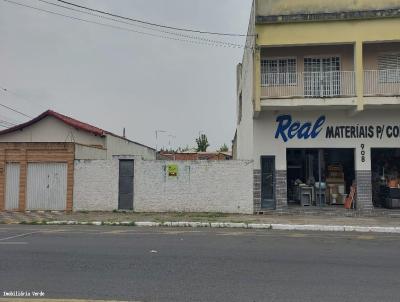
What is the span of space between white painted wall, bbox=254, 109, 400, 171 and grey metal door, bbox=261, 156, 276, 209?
0.27m

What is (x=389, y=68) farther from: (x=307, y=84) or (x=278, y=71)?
→ (x=278, y=71)

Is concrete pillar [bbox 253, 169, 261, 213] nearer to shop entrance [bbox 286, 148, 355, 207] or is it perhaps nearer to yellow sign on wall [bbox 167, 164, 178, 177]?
shop entrance [bbox 286, 148, 355, 207]

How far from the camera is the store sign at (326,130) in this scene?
18.7 meters

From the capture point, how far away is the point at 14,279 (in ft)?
22.4

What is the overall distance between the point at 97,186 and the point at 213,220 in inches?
251

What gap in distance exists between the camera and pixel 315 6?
59.2 feet

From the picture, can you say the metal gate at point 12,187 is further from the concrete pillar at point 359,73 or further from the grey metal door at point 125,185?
the concrete pillar at point 359,73

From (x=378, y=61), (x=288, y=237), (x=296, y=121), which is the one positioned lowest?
(x=288, y=237)

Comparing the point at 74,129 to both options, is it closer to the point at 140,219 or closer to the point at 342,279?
the point at 140,219

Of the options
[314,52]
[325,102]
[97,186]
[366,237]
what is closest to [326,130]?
[325,102]

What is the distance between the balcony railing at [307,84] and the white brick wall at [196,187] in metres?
3.42

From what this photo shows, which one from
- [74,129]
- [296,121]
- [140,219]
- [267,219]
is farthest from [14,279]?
[74,129]

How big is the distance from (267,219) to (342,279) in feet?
31.8

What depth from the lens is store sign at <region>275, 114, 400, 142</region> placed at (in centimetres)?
1869
